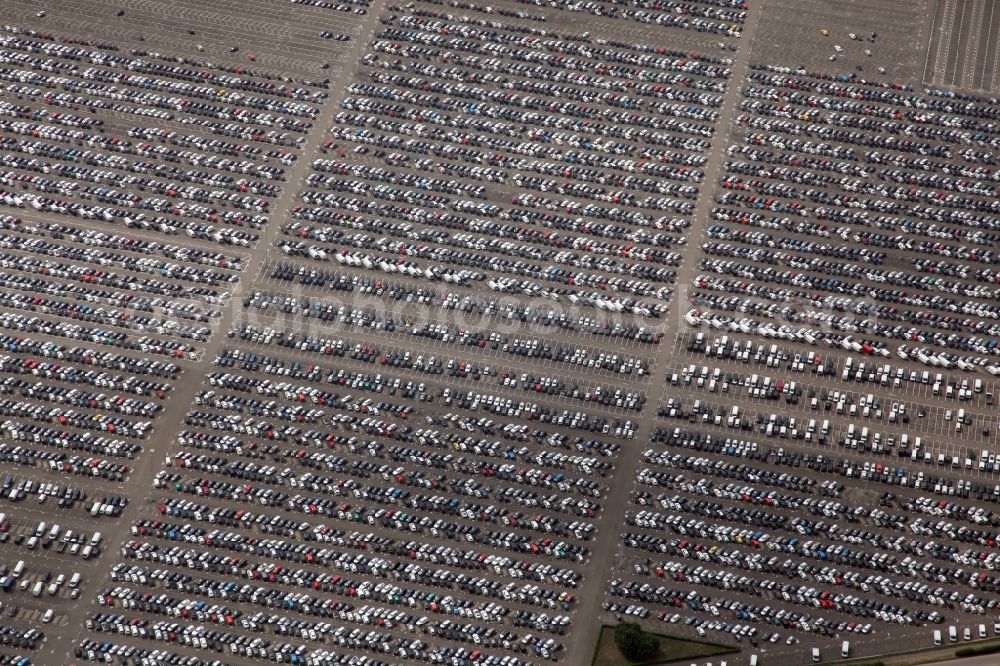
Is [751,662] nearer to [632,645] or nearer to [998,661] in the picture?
[632,645]

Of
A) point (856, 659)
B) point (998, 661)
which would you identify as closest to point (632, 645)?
point (856, 659)

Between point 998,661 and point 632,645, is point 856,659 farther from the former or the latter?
point 632,645

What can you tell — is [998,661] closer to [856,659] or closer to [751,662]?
[856,659]

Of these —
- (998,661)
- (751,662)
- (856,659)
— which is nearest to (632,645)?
(751,662)

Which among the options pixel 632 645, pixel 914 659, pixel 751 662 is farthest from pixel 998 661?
pixel 632 645

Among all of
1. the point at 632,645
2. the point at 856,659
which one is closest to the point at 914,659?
the point at 856,659
